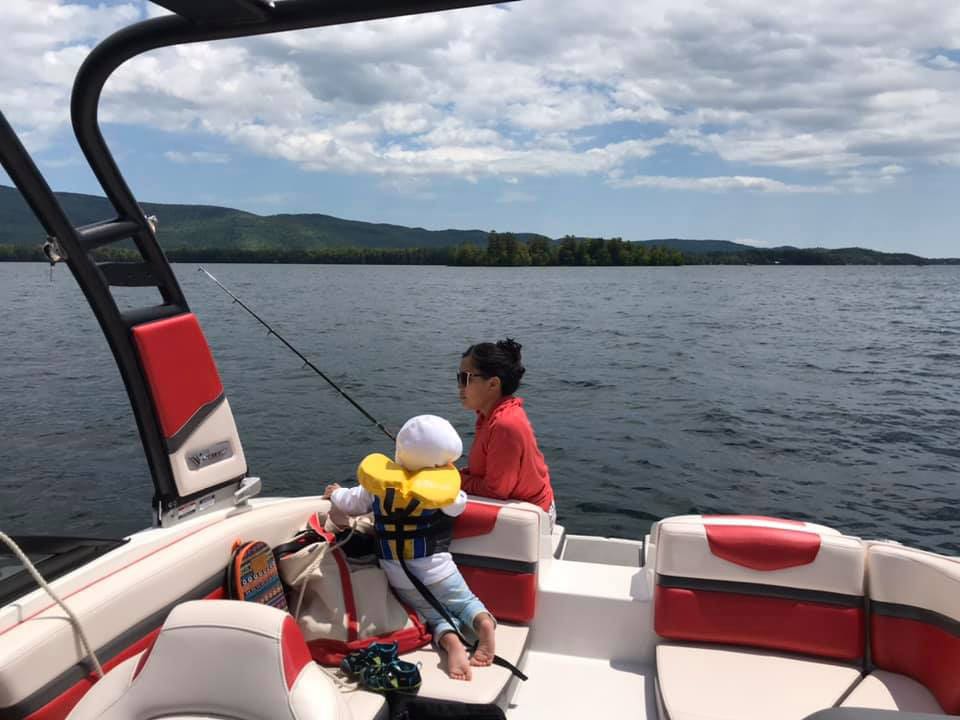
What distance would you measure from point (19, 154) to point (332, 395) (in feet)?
38.8

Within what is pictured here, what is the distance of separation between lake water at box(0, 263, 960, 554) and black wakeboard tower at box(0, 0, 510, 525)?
1.36m

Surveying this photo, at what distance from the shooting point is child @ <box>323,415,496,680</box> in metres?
2.55

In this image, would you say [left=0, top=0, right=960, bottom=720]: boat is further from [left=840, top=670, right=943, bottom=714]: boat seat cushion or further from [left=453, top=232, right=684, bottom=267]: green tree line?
[left=453, top=232, right=684, bottom=267]: green tree line

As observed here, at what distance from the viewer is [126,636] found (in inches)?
80.5

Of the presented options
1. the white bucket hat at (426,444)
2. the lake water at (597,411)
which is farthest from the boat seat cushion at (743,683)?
the lake water at (597,411)

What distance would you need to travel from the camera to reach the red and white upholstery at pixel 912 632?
7.61ft

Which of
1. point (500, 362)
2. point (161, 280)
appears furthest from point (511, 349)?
point (161, 280)

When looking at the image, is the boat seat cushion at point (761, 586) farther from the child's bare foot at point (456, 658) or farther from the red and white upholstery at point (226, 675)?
the red and white upholstery at point (226, 675)

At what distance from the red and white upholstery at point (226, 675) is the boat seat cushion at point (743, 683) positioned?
4.58 ft

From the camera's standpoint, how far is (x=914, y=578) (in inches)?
96.6

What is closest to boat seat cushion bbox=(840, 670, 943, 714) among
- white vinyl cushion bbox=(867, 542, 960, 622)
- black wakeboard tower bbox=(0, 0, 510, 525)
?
white vinyl cushion bbox=(867, 542, 960, 622)

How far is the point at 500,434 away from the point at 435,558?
56 cm

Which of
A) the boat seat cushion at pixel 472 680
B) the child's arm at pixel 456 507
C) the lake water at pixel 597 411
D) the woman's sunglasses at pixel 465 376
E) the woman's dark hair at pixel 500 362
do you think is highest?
→ the woman's dark hair at pixel 500 362

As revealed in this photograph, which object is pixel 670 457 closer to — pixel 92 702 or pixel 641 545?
pixel 641 545
